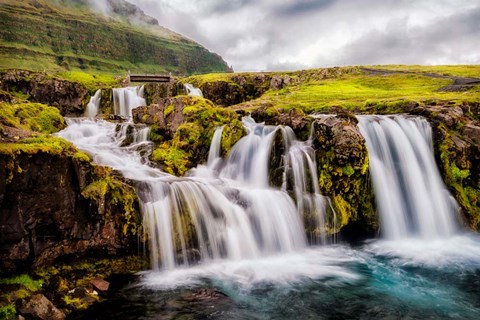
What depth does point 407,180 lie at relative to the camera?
59.6ft

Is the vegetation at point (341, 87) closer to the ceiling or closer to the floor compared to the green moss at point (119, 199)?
closer to the ceiling

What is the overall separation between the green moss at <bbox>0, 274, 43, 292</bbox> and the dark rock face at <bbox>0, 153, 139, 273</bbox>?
0.30 metres

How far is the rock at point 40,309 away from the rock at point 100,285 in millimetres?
1539

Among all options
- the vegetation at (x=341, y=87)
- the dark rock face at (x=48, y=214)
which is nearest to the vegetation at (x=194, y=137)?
the dark rock face at (x=48, y=214)

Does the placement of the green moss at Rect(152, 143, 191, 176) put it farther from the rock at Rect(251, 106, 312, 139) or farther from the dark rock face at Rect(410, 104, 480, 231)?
the dark rock face at Rect(410, 104, 480, 231)

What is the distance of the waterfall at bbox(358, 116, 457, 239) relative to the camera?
1689cm

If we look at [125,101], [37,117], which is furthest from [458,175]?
[125,101]

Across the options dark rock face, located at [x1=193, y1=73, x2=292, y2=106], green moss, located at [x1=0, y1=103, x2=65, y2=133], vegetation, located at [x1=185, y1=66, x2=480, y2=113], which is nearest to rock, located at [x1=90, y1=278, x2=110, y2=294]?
green moss, located at [x1=0, y1=103, x2=65, y2=133]

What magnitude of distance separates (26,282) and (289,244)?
967 centimetres

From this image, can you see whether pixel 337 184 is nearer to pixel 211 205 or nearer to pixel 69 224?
pixel 211 205

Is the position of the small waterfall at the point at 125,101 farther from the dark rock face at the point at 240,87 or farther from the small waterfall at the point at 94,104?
the dark rock face at the point at 240,87

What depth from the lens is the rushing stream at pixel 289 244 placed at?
9.77 metres

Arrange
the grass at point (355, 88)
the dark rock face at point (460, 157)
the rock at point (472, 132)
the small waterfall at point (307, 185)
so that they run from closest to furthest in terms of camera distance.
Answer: the small waterfall at point (307, 185), the dark rock face at point (460, 157), the rock at point (472, 132), the grass at point (355, 88)

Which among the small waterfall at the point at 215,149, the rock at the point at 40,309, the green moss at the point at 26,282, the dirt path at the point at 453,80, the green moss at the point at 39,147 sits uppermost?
the dirt path at the point at 453,80
